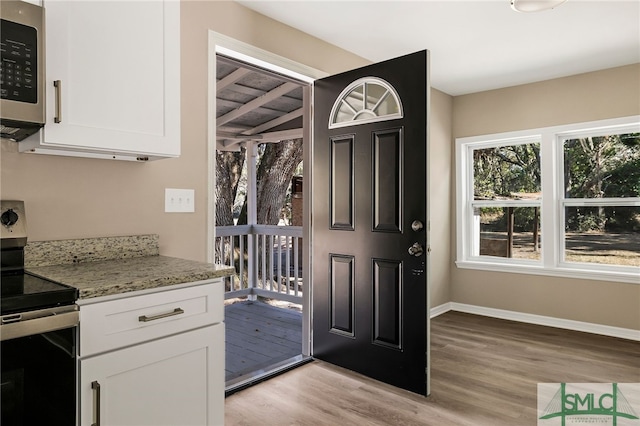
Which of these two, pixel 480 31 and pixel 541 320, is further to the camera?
pixel 541 320

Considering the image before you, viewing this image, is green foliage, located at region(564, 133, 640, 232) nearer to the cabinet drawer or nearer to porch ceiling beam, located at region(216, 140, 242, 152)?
the cabinet drawer

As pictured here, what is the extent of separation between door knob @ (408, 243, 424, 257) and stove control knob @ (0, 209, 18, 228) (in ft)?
6.69

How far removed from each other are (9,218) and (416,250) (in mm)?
2069

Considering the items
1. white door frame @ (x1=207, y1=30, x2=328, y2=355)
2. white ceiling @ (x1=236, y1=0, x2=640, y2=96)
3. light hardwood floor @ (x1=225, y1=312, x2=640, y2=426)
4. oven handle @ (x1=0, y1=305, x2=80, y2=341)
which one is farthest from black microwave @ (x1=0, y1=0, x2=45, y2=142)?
light hardwood floor @ (x1=225, y1=312, x2=640, y2=426)

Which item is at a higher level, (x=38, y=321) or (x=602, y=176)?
(x=602, y=176)

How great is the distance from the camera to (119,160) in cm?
204

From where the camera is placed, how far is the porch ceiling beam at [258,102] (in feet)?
14.8

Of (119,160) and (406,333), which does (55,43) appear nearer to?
(119,160)

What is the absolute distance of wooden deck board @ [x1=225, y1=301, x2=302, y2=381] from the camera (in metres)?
3.22

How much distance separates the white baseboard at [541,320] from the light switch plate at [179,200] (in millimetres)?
3107

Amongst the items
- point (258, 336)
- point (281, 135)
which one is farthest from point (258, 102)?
point (258, 336)

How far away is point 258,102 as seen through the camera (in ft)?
15.7

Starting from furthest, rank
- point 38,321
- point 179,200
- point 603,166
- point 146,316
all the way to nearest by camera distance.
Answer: point 603,166 → point 179,200 → point 146,316 → point 38,321

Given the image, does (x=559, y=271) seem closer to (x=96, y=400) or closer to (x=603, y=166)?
(x=603, y=166)
